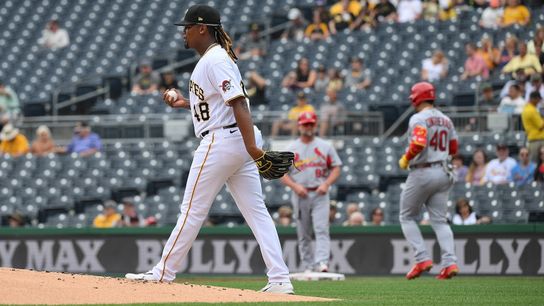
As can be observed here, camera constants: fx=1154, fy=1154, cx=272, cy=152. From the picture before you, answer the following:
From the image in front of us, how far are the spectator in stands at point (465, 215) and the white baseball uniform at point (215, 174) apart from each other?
6.68 meters

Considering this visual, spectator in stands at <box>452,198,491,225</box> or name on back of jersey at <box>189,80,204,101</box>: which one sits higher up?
name on back of jersey at <box>189,80,204,101</box>

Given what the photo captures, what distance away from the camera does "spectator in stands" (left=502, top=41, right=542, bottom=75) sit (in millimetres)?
16391

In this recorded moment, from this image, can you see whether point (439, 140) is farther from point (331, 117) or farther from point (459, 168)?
point (331, 117)

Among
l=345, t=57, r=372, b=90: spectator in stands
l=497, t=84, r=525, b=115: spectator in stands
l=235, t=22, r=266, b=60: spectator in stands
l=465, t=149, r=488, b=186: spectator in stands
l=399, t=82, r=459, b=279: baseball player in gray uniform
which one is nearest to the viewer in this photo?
l=399, t=82, r=459, b=279: baseball player in gray uniform

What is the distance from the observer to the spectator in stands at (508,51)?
17.3m

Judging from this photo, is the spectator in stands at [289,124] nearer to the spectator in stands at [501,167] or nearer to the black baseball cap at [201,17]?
the spectator in stands at [501,167]

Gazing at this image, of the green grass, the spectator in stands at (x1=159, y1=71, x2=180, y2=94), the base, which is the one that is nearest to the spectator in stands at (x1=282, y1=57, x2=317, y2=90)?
the spectator in stands at (x1=159, y1=71, x2=180, y2=94)

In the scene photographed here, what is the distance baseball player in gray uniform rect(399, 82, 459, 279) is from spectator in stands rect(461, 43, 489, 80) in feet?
21.6

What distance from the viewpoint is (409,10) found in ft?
65.0

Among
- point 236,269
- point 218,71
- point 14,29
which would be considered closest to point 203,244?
point 236,269

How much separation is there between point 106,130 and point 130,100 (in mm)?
1360

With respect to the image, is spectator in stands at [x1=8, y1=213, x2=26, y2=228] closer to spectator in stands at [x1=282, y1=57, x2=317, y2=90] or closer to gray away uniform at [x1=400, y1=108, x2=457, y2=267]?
spectator in stands at [x1=282, y1=57, x2=317, y2=90]

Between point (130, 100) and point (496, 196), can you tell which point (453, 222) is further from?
point (130, 100)

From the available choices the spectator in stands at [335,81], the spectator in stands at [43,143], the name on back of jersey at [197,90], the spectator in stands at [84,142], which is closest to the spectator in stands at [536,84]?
the spectator in stands at [335,81]
